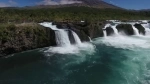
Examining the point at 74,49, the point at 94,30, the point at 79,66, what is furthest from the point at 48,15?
the point at 79,66

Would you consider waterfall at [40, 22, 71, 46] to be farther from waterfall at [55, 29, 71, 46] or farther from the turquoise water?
the turquoise water

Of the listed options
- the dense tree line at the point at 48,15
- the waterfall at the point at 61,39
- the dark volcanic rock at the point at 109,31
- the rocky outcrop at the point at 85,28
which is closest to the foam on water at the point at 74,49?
the waterfall at the point at 61,39

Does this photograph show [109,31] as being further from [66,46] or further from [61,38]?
[61,38]

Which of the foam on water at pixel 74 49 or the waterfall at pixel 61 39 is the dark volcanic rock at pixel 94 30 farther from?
the waterfall at pixel 61 39

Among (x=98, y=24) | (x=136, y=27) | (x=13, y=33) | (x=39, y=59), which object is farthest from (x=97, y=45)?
(x=136, y=27)

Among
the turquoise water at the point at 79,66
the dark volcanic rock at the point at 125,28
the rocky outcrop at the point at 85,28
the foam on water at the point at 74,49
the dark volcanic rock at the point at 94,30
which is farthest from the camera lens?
the dark volcanic rock at the point at 125,28

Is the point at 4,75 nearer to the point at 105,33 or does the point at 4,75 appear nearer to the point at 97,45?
the point at 97,45
